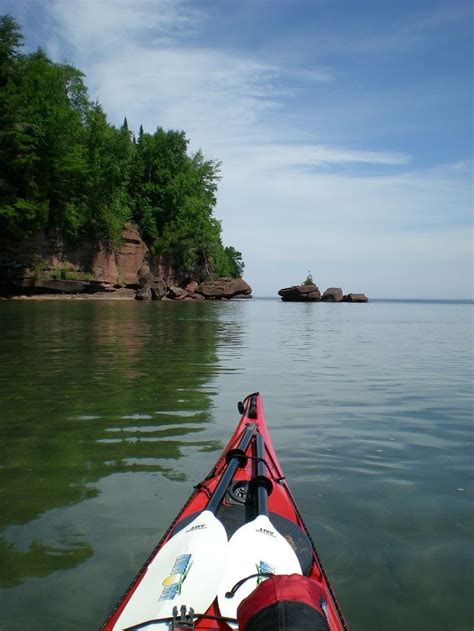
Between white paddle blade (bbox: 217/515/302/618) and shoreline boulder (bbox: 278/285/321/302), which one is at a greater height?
shoreline boulder (bbox: 278/285/321/302)

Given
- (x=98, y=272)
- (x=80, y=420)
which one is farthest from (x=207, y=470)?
(x=98, y=272)

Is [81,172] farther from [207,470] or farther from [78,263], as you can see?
[207,470]

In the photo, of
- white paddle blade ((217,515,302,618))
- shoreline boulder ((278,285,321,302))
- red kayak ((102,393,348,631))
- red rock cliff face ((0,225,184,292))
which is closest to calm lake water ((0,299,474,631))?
red kayak ((102,393,348,631))

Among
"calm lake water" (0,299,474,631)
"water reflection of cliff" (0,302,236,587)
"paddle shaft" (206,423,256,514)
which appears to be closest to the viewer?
"calm lake water" (0,299,474,631)

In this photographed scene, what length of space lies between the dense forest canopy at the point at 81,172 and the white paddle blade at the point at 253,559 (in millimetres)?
39177

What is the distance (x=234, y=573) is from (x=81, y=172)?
156 feet

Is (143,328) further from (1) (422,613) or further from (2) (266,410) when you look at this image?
(1) (422,613)

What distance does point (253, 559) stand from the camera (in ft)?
8.59

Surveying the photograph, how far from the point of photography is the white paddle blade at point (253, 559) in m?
2.39

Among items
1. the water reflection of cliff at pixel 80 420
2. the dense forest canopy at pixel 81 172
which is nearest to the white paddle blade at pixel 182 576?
the water reflection of cliff at pixel 80 420

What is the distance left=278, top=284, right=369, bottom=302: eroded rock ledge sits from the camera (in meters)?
82.8

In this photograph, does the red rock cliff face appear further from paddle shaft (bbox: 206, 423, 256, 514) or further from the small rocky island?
paddle shaft (bbox: 206, 423, 256, 514)

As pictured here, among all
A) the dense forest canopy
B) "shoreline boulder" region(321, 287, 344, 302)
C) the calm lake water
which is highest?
the dense forest canopy

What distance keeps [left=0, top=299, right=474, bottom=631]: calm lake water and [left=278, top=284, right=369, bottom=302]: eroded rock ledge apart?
7102 cm
